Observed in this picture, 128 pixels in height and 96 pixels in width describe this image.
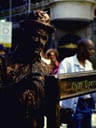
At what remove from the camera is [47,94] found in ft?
7.06

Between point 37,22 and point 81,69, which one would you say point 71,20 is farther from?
point 37,22

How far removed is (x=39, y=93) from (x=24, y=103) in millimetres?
76

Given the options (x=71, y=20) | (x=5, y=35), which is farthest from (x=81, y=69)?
(x=71, y=20)

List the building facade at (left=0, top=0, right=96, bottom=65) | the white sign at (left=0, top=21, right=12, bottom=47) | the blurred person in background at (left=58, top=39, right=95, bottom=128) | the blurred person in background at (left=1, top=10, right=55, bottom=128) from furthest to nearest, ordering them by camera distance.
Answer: the building facade at (left=0, top=0, right=96, bottom=65)
the white sign at (left=0, top=21, right=12, bottom=47)
the blurred person in background at (left=58, top=39, right=95, bottom=128)
the blurred person in background at (left=1, top=10, right=55, bottom=128)

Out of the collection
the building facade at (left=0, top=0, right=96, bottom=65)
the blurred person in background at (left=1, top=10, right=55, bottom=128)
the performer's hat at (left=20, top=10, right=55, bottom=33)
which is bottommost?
the blurred person in background at (left=1, top=10, right=55, bottom=128)

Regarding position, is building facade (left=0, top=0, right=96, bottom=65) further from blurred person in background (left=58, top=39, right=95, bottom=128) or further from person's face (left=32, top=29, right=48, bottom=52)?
person's face (left=32, top=29, right=48, bottom=52)

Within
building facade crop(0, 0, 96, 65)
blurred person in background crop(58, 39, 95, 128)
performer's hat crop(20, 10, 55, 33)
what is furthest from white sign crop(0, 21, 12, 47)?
performer's hat crop(20, 10, 55, 33)

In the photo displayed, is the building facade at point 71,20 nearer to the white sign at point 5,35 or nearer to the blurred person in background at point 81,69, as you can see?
the white sign at point 5,35

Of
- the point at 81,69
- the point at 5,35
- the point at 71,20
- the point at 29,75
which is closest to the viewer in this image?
the point at 29,75

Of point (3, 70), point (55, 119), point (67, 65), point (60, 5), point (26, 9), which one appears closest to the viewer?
point (55, 119)

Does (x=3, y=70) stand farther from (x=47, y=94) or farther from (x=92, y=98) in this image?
(x=92, y=98)

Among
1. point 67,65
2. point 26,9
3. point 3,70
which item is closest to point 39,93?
point 3,70

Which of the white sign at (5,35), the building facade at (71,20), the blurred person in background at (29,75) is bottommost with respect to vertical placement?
the blurred person in background at (29,75)

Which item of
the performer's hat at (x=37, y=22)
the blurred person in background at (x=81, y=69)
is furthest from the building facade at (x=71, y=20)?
the performer's hat at (x=37, y=22)
